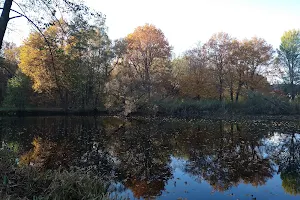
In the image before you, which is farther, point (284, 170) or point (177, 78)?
point (177, 78)

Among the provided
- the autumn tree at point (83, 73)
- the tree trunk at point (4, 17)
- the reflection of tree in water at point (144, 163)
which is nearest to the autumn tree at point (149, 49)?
the autumn tree at point (83, 73)

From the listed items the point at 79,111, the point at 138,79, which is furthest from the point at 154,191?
the point at 79,111

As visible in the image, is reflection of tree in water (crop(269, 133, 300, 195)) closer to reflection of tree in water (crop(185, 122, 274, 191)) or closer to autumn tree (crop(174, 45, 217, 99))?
reflection of tree in water (crop(185, 122, 274, 191))

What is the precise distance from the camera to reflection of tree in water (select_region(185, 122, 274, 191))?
861 cm

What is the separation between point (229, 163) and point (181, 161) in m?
1.93

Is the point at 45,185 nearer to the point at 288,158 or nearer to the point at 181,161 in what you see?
the point at 181,161

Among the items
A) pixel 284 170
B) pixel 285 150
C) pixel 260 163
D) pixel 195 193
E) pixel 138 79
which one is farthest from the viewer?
pixel 138 79

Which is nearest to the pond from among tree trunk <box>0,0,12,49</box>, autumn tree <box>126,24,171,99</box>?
tree trunk <box>0,0,12,49</box>

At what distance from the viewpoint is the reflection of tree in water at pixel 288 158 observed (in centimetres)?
830

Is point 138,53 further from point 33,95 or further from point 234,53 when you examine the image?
point 33,95

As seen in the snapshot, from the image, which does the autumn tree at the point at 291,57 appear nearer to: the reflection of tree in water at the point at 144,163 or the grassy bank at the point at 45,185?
the reflection of tree in water at the point at 144,163

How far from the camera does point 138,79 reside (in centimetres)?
3391

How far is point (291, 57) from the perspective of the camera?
41.6m

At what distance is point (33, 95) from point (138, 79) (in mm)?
16970
